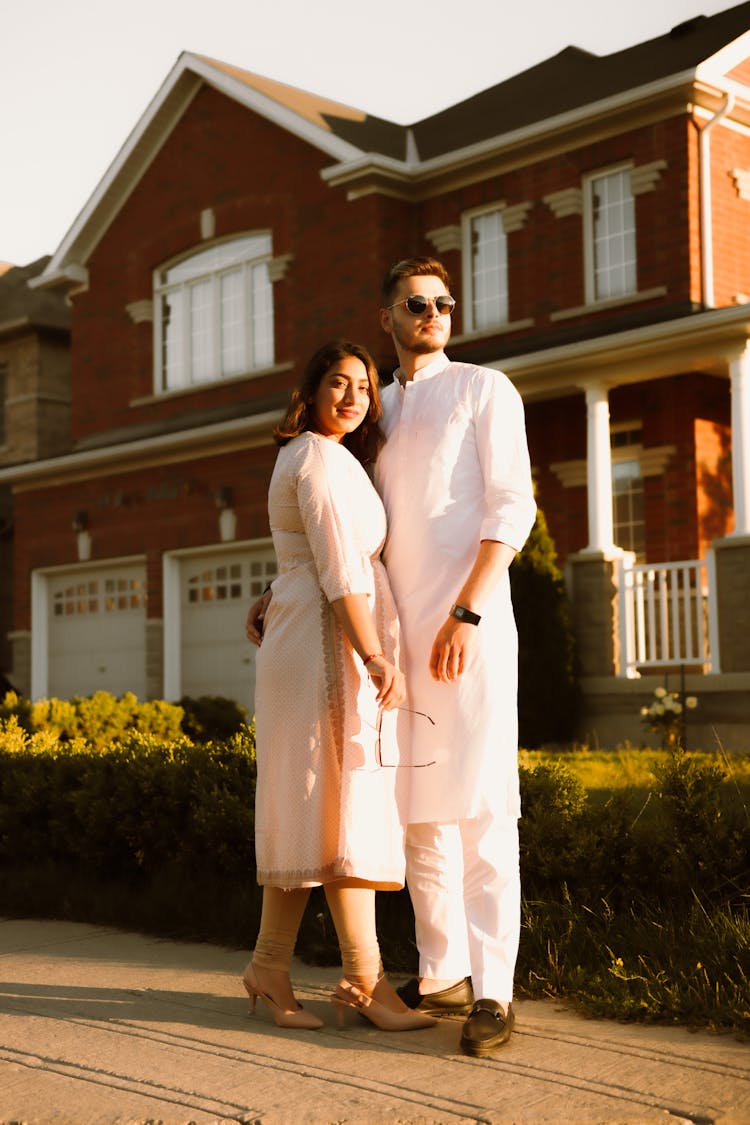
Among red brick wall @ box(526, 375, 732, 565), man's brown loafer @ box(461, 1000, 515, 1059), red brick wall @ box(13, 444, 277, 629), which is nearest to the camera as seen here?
man's brown loafer @ box(461, 1000, 515, 1059)

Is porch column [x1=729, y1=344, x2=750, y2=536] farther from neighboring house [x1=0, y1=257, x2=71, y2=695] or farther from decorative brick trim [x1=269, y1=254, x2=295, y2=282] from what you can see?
neighboring house [x1=0, y1=257, x2=71, y2=695]

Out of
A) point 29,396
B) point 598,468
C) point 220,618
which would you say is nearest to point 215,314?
point 220,618

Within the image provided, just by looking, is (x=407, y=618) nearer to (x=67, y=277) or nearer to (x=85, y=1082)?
(x=85, y=1082)

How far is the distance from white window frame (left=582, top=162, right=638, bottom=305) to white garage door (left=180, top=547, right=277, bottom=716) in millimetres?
5018

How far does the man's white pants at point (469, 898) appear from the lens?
420 centimetres

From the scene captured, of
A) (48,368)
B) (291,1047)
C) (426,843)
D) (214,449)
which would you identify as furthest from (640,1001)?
(48,368)

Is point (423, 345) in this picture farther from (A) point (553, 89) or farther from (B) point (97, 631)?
(B) point (97, 631)

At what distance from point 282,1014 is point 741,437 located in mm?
9921

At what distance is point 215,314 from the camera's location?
1866cm

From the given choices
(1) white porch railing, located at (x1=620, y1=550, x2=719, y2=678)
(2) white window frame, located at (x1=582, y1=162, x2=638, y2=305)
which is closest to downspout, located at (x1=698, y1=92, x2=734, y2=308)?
(2) white window frame, located at (x1=582, y1=162, x2=638, y2=305)

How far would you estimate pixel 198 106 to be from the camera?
19.1 meters

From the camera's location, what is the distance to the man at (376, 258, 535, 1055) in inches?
167

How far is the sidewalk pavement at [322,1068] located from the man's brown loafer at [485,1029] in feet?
0.13

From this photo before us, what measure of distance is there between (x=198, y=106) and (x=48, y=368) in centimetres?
626
